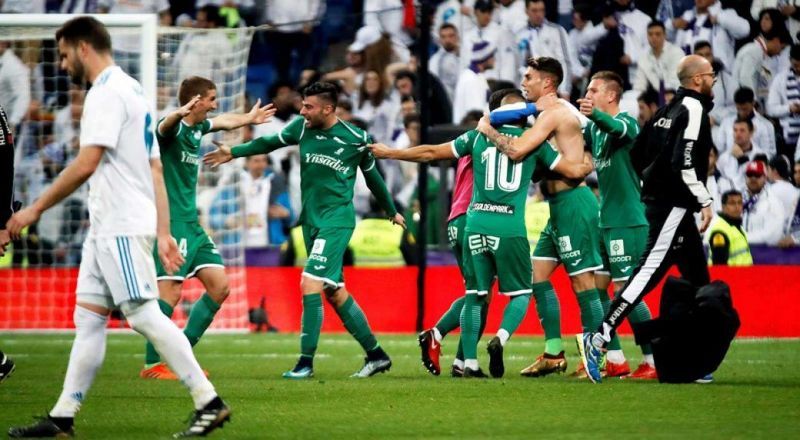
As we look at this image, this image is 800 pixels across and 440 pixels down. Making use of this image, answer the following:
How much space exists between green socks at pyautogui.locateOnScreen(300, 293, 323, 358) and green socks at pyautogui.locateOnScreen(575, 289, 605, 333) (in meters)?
2.03

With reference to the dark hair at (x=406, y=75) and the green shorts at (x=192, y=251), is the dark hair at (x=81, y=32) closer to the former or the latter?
the green shorts at (x=192, y=251)

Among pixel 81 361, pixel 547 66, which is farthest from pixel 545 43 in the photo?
pixel 81 361

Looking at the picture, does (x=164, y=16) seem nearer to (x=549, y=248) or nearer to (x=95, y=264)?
(x=549, y=248)

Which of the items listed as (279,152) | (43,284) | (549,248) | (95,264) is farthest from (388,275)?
(95,264)

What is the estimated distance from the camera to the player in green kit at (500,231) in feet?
34.3

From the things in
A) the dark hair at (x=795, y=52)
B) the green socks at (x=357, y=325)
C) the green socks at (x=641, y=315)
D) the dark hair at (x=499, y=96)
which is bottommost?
the green socks at (x=357, y=325)

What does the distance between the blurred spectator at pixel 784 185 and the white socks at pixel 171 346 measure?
9.89m

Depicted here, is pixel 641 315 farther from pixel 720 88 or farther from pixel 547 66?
pixel 720 88

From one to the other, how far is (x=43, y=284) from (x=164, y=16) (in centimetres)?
534

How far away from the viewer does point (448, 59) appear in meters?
17.2

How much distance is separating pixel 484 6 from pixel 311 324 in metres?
7.58

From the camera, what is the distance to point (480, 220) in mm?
10516

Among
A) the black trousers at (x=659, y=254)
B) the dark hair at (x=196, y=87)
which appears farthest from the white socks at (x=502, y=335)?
the dark hair at (x=196, y=87)

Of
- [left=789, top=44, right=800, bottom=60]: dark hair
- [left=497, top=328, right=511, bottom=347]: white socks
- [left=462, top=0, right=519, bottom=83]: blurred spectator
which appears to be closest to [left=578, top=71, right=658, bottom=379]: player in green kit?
[left=497, top=328, right=511, bottom=347]: white socks
